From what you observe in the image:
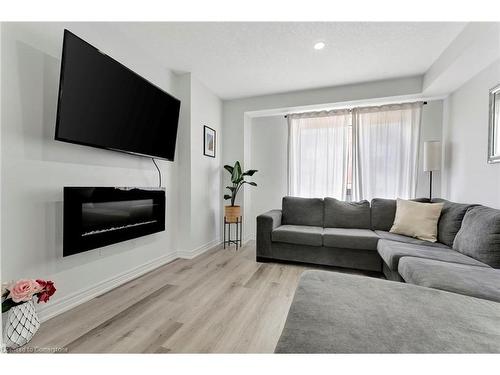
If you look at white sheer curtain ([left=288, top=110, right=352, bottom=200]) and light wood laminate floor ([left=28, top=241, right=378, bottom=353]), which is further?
white sheer curtain ([left=288, top=110, right=352, bottom=200])

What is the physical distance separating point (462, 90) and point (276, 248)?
298 centimetres

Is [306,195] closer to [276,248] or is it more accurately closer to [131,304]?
[276,248]

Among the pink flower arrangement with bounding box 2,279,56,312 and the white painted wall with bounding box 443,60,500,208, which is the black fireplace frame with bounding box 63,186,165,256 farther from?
the white painted wall with bounding box 443,60,500,208

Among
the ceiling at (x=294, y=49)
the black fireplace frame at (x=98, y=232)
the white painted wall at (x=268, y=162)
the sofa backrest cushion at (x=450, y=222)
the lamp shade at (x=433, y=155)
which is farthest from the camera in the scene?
the white painted wall at (x=268, y=162)

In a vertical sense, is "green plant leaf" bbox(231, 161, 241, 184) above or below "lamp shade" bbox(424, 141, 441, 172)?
below

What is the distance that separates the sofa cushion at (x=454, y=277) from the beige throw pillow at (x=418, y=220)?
83cm

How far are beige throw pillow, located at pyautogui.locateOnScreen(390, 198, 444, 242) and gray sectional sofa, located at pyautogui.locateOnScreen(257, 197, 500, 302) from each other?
2.6 inches

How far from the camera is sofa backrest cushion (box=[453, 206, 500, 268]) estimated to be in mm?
1664

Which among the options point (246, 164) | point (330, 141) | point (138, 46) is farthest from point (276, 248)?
point (138, 46)

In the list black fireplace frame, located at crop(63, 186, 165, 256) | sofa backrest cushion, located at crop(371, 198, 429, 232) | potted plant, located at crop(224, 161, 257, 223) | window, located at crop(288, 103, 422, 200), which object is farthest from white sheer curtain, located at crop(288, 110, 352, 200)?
black fireplace frame, located at crop(63, 186, 165, 256)

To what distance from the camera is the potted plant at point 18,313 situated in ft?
4.18

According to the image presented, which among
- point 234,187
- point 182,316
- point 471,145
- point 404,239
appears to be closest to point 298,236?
point 404,239

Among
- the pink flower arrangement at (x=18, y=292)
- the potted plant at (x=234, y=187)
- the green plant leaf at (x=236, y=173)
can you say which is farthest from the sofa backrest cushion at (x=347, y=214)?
the pink flower arrangement at (x=18, y=292)

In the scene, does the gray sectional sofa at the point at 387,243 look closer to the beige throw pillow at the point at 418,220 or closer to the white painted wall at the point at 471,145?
the beige throw pillow at the point at 418,220
